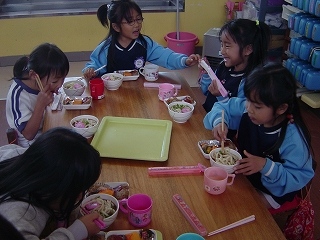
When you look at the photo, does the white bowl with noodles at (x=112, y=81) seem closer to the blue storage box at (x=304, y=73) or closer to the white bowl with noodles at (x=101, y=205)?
the white bowl with noodles at (x=101, y=205)

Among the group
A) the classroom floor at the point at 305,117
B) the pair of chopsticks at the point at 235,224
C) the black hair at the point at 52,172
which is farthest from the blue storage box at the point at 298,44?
the black hair at the point at 52,172

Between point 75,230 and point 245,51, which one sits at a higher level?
point 245,51

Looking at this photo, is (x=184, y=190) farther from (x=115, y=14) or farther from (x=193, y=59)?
(x=115, y=14)

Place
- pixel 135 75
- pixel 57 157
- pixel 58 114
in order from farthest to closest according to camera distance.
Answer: pixel 135 75, pixel 58 114, pixel 57 157

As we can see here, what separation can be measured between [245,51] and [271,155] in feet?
1.95

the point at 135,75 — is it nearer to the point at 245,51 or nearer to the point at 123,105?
the point at 123,105

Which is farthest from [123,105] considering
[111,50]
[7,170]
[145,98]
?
[7,170]

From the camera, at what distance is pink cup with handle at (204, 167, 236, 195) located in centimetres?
116

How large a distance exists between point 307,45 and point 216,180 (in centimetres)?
224

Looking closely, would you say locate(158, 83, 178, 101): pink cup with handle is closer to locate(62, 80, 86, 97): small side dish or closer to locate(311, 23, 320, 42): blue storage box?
locate(62, 80, 86, 97): small side dish

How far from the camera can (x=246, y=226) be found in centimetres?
106

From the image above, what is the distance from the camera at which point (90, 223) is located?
1.02 meters

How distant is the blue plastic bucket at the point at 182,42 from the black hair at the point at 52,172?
3.15 meters

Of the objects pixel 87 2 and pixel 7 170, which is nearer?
pixel 7 170
